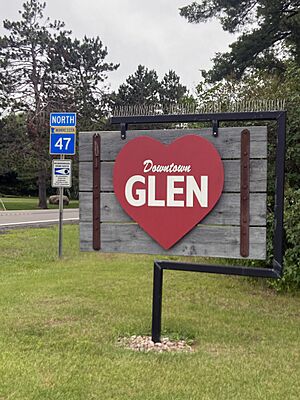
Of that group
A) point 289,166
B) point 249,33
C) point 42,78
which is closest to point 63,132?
point 289,166

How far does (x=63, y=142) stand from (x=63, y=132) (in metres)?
0.19

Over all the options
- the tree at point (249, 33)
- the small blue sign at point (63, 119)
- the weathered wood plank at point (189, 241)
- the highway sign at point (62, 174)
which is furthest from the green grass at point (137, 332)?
the tree at point (249, 33)

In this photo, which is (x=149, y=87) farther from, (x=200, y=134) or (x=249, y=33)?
(x=200, y=134)

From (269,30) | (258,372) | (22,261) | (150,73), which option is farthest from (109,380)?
(150,73)

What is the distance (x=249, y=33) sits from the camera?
1612 centimetres

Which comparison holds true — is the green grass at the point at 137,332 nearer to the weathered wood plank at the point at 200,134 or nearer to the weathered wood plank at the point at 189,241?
the weathered wood plank at the point at 189,241

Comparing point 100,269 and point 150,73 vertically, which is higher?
point 150,73

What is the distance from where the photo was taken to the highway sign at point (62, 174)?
9711 millimetres

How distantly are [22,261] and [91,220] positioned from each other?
440cm

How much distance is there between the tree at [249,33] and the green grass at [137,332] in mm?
10321

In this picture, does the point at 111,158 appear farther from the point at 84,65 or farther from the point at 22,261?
the point at 84,65

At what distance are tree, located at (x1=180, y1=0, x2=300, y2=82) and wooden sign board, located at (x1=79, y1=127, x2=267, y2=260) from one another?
38.0 feet

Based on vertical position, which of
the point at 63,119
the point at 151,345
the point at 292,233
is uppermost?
the point at 63,119

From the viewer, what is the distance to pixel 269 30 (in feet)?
50.9
